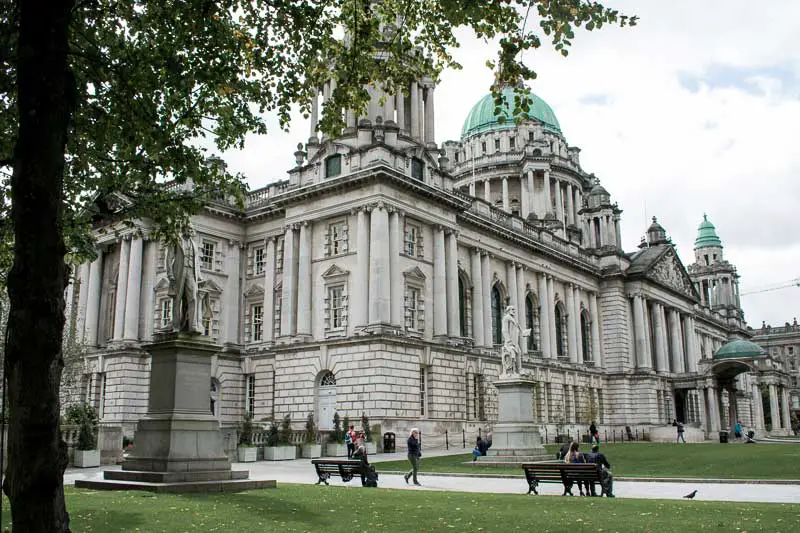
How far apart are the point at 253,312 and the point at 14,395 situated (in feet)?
137

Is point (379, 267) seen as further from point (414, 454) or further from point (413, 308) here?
point (414, 454)

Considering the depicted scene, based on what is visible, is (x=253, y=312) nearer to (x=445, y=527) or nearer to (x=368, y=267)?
(x=368, y=267)

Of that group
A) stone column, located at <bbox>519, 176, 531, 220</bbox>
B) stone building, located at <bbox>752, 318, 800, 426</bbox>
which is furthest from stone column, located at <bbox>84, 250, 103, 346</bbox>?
stone building, located at <bbox>752, 318, 800, 426</bbox>

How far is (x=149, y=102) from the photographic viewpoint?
15703mm

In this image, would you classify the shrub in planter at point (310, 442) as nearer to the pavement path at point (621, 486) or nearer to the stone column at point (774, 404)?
the pavement path at point (621, 486)

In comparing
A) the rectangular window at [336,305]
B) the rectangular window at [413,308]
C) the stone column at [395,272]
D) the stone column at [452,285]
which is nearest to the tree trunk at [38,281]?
the stone column at [395,272]

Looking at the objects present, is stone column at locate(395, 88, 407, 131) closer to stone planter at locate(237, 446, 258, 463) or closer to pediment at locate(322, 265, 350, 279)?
pediment at locate(322, 265, 350, 279)

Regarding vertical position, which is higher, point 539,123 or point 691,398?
point 539,123

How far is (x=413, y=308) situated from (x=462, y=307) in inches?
311

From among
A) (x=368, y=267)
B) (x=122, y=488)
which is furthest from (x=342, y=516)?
(x=368, y=267)

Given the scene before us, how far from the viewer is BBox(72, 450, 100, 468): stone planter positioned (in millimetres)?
29531

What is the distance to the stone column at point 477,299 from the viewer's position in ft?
164

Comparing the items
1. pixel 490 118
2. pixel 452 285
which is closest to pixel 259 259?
A: pixel 452 285

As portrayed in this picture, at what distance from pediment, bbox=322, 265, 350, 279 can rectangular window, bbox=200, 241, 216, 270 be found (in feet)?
27.7
